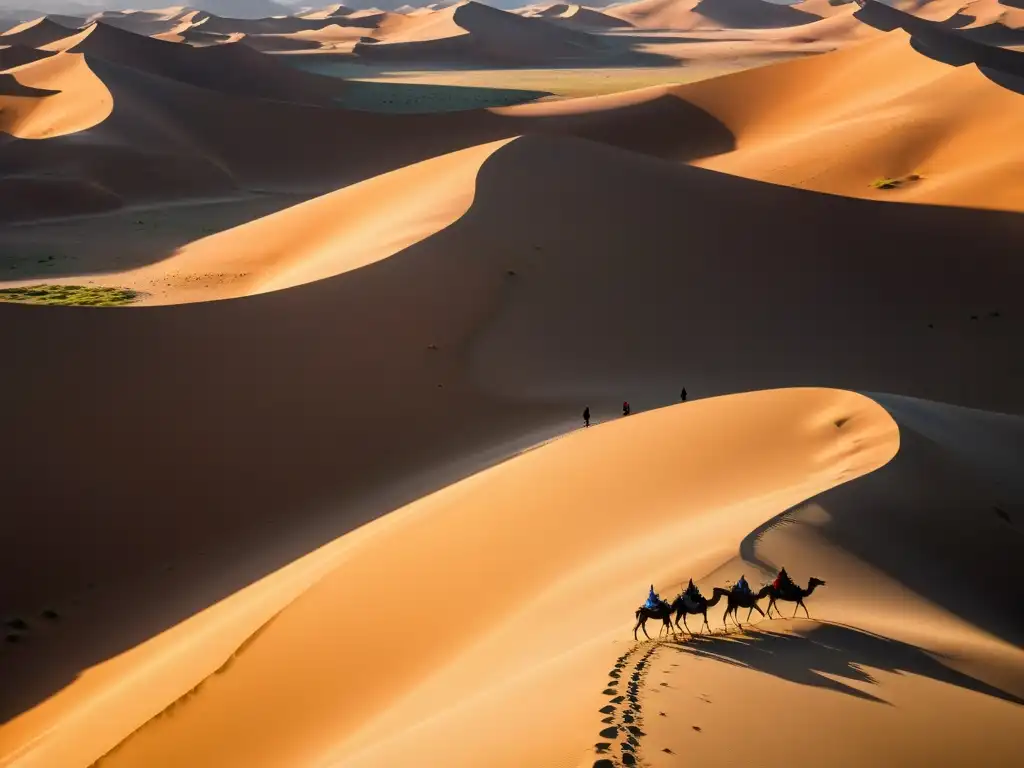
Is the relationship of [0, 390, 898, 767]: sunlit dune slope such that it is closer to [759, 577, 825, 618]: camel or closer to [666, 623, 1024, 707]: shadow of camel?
[666, 623, 1024, 707]: shadow of camel

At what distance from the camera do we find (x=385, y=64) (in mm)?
83438

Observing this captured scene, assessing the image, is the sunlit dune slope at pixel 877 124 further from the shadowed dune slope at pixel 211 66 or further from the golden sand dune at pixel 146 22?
the golden sand dune at pixel 146 22

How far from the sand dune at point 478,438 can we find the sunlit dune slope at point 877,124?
195 inches

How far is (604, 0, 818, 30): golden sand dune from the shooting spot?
123 m

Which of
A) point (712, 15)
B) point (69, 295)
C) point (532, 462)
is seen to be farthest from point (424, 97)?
point (712, 15)

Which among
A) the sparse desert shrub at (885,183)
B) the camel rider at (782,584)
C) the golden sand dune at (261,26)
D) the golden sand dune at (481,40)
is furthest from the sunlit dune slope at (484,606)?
the golden sand dune at (261,26)

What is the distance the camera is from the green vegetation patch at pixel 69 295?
20.3m

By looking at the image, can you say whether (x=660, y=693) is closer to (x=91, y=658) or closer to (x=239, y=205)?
(x=91, y=658)

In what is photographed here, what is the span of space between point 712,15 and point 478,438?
123 metres

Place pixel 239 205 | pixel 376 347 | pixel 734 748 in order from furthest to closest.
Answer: pixel 239 205 → pixel 376 347 → pixel 734 748

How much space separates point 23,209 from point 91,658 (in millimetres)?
26689

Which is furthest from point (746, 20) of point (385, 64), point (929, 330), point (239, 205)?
point (929, 330)

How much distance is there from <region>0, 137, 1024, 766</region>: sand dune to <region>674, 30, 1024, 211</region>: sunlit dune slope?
4943 mm

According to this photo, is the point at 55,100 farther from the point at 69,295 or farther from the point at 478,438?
the point at 478,438
